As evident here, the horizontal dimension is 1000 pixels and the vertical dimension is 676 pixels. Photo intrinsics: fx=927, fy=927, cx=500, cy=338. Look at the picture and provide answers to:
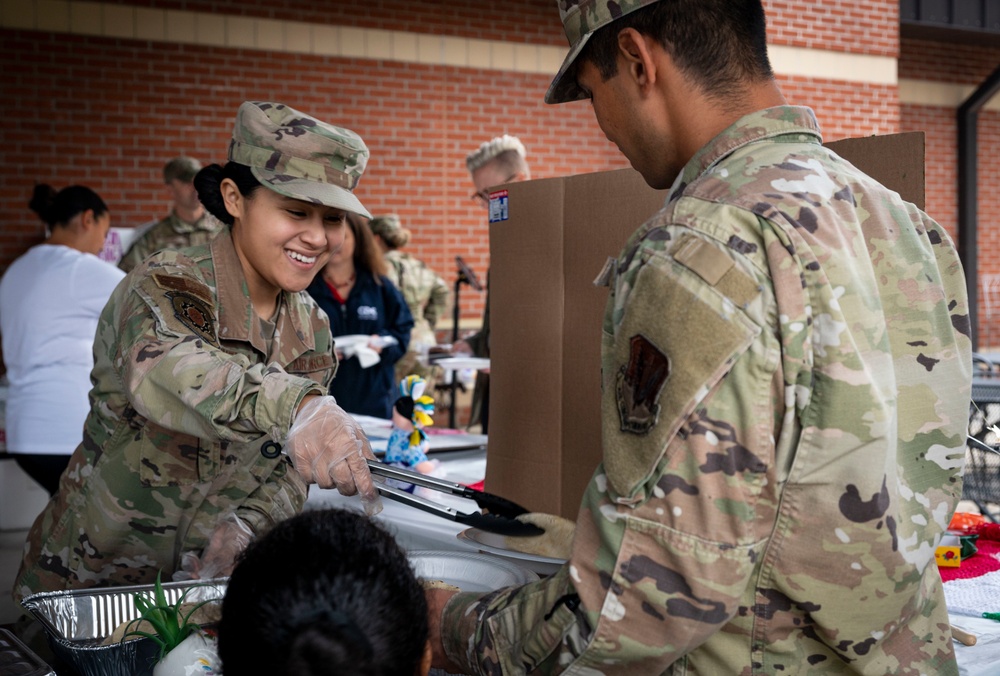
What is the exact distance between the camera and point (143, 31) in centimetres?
696

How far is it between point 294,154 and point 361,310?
7.69 ft

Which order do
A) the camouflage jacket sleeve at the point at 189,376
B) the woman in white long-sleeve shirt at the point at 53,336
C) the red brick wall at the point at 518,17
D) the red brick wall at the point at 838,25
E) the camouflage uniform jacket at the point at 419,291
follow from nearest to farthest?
the camouflage jacket sleeve at the point at 189,376
the woman in white long-sleeve shirt at the point at 53,336
the camouflage uniform jacket at the point at 419,291
the red brick wall at the point at 518,17
the red brick wall at the point at 838,25

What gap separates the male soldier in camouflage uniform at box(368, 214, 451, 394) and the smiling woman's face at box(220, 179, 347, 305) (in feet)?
12.4

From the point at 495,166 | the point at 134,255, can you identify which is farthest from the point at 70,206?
the point at 134,255

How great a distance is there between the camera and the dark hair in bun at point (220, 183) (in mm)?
1775

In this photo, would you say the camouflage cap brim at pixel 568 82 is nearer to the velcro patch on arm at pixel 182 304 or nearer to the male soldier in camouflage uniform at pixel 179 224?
the velcro patch on arm at pixel 182 304

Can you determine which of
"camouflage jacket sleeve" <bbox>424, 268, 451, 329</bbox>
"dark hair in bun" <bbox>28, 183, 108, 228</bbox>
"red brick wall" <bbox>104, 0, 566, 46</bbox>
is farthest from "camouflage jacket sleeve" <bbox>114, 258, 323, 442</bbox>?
"red brick wall" <bbox>104, 0, 566, 46</bbox>

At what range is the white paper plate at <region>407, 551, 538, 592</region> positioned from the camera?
1.31m

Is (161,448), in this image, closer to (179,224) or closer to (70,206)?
(70,206)

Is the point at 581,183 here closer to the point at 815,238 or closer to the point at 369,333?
the point at 815,238

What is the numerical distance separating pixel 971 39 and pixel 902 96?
36.3 inches

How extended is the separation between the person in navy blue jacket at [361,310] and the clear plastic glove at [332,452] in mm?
2483

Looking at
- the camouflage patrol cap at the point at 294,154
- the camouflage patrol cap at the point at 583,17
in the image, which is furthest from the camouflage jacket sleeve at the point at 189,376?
the camouflage patrol cap at the point at 583,17

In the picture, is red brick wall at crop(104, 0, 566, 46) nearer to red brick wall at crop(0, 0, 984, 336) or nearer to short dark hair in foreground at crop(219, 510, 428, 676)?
red brick wall at crop(0, 0, 984, 336)
